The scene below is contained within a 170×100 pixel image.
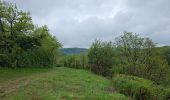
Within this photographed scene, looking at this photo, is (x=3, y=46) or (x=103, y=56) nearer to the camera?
(x=3, y=46)

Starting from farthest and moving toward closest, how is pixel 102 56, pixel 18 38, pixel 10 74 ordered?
pixel 102 56 < pixel 18 38 < pixel 10 74

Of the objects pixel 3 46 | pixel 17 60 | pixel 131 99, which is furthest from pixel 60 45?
pixel 131 99

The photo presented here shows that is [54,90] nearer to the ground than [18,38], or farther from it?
nearer to the ground

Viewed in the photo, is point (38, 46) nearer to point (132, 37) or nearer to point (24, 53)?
point (24, 53)

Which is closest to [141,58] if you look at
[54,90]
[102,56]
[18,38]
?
[102,56]

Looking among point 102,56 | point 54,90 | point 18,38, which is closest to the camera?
point 54,90

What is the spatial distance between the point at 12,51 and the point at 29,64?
815cm

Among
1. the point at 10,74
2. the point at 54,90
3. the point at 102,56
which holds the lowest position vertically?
the point at 54,90

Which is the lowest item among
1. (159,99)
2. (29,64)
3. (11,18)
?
(159,99)

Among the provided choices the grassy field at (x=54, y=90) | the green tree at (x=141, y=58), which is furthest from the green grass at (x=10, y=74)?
the green tree at (x=141, y=58)

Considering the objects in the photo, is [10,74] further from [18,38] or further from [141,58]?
[141,58]

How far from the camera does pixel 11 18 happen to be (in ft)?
174

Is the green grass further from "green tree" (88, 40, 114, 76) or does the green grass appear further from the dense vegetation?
"green tree" (88, 40, 114, 76)

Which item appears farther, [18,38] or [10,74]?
[18,38]
